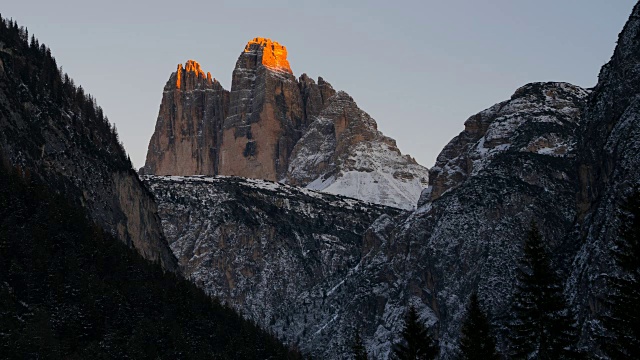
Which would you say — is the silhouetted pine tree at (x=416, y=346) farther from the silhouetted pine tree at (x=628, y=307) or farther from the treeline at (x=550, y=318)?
the silhouetted pine tree at (x=628, y=307)

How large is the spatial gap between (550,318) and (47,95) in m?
114

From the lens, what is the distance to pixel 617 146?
406ft

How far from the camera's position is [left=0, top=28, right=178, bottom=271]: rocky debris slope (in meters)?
139

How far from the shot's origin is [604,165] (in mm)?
132375

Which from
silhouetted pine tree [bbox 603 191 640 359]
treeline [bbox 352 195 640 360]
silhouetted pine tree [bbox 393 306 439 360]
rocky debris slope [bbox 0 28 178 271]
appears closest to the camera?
silhouetted pine tree [bbox 603 191 640 359]

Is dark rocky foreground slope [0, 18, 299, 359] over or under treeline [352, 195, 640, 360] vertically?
over

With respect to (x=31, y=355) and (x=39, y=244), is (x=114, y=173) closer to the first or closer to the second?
(x=39, y=244)

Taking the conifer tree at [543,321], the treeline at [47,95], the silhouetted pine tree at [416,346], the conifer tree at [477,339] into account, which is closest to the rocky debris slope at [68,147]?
the treeline at [47,95]

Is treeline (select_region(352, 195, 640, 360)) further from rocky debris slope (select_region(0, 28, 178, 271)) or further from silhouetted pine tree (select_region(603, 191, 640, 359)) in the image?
rocky debris slope (select_region(0, 28, 178, 271))

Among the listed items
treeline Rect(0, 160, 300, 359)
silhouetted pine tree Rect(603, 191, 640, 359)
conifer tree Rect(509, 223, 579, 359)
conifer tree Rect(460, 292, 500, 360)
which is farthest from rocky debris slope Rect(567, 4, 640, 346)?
silhouetted pine tree Rect(603, 191, 640, 359)

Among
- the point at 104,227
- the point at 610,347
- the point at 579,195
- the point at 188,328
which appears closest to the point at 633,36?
the point at 579,195

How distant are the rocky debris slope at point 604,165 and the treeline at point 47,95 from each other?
6940 centimetres

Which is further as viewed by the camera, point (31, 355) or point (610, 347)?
point (31, 355)

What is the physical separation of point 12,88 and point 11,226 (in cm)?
3456
